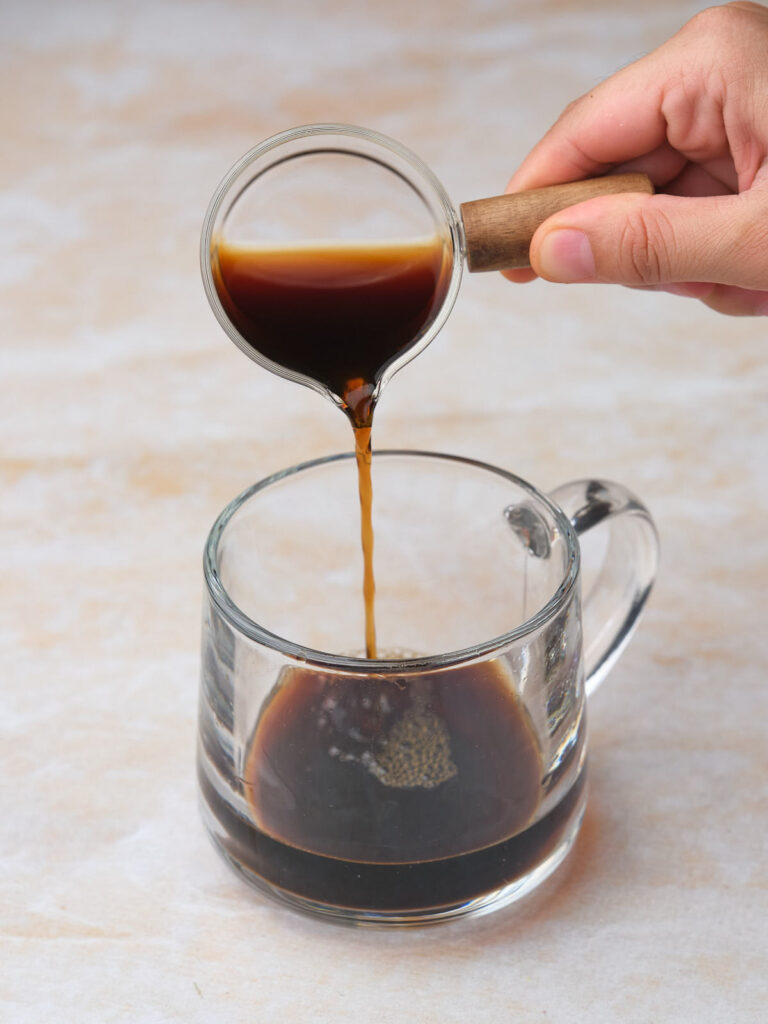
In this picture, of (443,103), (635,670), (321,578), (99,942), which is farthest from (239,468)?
(443,103)

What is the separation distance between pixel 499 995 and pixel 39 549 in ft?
1.83

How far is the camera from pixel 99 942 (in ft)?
2.34

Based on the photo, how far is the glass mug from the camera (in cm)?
65

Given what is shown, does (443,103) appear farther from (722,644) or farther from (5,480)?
(722,644)

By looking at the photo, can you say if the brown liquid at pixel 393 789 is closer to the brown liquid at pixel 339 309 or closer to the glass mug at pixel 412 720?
the glass mug at pixel 412 720

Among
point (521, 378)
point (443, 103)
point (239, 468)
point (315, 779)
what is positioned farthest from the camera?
point (443, 103)

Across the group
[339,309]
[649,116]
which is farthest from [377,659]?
[649,116]

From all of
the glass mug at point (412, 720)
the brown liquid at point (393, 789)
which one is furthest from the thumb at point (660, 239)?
the brown liquid at point (393, 789)

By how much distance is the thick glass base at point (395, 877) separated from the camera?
66 centimetres

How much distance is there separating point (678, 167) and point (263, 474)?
451mm

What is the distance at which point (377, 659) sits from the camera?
64cm

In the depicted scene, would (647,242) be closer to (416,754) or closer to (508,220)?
(508,220)

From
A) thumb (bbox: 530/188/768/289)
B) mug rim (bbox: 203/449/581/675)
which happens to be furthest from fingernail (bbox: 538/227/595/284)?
mug rim (bbox: 203/449/581/675)

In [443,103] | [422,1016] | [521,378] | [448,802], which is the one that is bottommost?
[422,1016]
